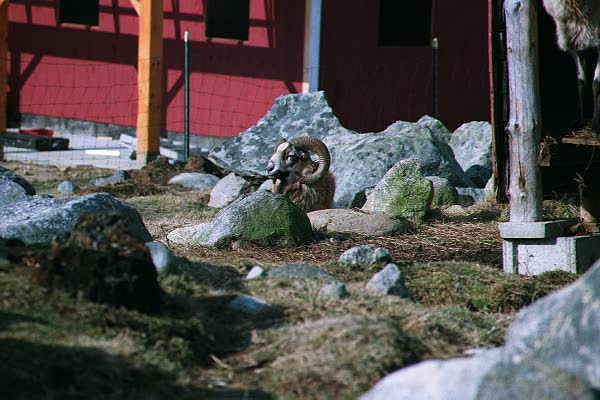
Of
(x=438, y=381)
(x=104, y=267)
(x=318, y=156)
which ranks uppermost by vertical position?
(x=318, y=156)

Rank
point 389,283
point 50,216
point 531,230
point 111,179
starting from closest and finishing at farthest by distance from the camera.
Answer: point 389,283 → point 50,216 → point 531,230 → point 111,179

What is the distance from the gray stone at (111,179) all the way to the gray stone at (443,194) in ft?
16.1

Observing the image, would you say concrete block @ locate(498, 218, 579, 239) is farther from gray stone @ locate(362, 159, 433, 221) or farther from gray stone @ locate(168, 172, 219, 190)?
gray stone @ locate(168, 172, 219, 190)

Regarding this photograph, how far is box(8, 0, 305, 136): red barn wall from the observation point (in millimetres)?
17641

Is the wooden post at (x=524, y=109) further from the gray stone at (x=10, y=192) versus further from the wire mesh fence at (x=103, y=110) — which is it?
the wire mesh fence at (x=103, y=110)

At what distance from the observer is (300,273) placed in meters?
7.29

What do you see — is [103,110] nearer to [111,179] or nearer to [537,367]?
[111,179]

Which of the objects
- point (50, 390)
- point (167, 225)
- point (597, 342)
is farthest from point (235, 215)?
point (597, 342)

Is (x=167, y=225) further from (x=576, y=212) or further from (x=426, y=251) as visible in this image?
(x=576, y=212)

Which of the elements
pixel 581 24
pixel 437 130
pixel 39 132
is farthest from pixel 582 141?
pixel 39 132

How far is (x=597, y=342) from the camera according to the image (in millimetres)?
4262

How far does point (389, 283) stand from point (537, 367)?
9.48ft

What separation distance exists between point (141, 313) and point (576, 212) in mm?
6625

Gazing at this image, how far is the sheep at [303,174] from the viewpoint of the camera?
12.0 metres
